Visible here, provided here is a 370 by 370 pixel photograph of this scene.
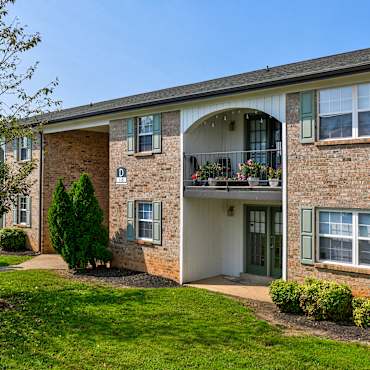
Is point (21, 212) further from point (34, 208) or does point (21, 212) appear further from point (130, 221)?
point (130, 221)

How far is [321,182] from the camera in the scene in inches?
408

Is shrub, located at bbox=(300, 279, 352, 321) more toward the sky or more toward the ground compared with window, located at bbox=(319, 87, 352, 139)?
more toward the ground

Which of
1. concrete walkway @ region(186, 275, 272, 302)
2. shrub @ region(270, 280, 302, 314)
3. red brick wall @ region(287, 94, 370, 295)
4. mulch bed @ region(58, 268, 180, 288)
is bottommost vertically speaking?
concrete walkway @ region(186, 275, 272, 302)

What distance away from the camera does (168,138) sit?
13.8 metres

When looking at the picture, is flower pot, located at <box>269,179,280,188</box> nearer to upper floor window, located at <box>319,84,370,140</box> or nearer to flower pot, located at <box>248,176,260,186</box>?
flower pot, located at <box>248,176,260,186</box>

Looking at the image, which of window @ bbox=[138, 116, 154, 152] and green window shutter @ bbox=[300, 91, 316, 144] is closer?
green window shutter @ bbox=[300, 91, 316, 144]

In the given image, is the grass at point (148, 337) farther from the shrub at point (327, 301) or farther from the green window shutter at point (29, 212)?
the green window shutter at point (29, 212)

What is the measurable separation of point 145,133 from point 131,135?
0.57 m

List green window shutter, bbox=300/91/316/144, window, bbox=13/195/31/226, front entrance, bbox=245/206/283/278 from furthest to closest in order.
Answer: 1. window, bbox=13/195/31/226
2. front entrance, bbox=245/206/283/278
3. green window shutter, bbox=300/91/316/144

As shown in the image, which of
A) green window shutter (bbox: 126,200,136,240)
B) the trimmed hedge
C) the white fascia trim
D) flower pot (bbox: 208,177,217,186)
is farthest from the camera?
the white fascia trim

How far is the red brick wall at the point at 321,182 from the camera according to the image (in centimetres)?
968

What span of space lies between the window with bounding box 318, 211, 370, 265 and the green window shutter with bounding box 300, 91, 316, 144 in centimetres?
184

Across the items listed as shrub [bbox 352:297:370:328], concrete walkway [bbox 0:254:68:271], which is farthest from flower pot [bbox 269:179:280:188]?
concrete walkway [bbox 0:254:68:271]

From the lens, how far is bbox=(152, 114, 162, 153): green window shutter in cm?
1403
